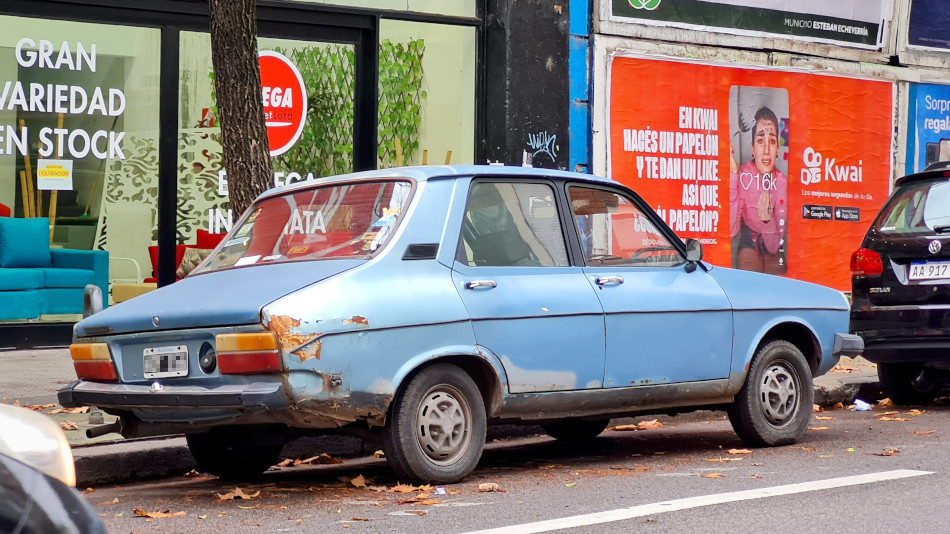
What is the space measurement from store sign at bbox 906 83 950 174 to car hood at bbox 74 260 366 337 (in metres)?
12.4

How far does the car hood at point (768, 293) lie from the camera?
748 centimetres

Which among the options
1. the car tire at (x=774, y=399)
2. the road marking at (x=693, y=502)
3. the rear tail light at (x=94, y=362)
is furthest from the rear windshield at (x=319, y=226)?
the car tire at (x=774, y=399)

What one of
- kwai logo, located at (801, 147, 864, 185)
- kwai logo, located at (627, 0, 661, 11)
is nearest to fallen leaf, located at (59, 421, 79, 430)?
kwai logo, located at (627, 0, 661, 11)

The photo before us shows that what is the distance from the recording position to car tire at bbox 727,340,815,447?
7.51 metres

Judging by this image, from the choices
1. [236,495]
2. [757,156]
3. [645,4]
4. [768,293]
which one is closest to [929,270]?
[768,293]

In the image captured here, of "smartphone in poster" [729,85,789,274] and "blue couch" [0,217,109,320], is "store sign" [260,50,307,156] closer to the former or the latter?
"blue couch" [0,217,109,320]

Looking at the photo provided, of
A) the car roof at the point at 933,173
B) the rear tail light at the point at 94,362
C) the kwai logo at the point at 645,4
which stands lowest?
the rear tail light at the point at 94,362

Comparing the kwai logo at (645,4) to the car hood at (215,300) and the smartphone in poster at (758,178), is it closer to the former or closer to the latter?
the smartphone in poster at (758,178)

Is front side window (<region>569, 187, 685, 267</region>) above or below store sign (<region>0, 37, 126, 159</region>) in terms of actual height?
below

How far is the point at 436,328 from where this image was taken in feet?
19.9

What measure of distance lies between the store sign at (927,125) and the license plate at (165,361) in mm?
12889

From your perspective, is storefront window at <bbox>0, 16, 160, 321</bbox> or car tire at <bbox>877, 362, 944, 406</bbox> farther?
storefront window at <bbox>0, 16, 160, 321</bbox>

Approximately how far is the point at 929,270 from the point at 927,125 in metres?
8.24

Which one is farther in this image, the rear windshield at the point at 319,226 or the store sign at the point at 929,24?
the store sign at the point at 929,24
